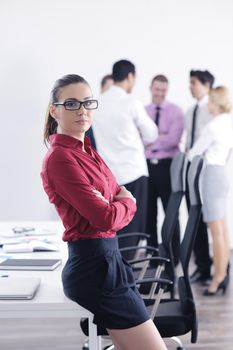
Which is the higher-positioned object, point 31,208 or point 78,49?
point 78,49

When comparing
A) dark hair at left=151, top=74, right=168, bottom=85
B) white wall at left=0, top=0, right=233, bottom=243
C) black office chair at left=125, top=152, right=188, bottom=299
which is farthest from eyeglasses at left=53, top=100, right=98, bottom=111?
white wall at left=0, top=0, right=233, bottom=243

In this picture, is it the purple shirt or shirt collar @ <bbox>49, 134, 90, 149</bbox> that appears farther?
the purple shirt

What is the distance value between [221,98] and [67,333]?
82.5 inches

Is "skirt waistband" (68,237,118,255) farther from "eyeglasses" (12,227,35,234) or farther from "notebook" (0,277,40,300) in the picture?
"eyeglasses" (12,227,35,234)

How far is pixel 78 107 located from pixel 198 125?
10.6 ft

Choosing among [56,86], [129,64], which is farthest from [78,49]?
[56,86]

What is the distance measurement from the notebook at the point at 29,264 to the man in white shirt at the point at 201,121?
2.56 meters

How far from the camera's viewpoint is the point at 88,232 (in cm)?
187

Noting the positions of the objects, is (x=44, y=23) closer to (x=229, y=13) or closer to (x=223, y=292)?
(x=229, y=13)

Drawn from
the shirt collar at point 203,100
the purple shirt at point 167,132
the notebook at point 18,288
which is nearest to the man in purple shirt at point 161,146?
the purple shirt at point 167,132

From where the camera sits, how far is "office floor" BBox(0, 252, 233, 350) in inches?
131

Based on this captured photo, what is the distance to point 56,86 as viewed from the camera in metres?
2.00

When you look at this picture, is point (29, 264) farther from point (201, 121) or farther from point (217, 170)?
point (201, 121)

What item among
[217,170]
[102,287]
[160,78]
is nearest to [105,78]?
[160,78]
